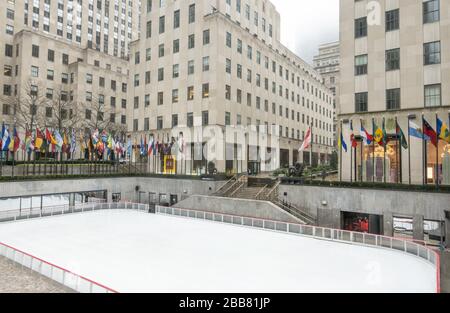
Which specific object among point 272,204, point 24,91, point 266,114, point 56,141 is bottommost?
point 272,204

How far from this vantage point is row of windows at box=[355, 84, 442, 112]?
93.9 feet

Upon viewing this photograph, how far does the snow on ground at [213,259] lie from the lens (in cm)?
1480

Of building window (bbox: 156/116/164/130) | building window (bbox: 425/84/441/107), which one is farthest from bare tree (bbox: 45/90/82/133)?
building window (bbox: 425/84/441/107)

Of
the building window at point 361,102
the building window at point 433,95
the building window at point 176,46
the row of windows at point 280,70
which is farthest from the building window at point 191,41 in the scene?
the building window at point 433,95

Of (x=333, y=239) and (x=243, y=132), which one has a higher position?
(x=243, y=132)

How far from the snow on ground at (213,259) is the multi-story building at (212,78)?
19361 millimetres

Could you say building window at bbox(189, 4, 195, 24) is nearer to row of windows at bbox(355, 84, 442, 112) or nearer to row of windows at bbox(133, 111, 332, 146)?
row of windows at bbox(133, 111, 332, 146)

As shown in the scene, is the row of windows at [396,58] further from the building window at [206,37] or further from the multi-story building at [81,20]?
the multi-story building at [81,20]

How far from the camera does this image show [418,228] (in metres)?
24.0

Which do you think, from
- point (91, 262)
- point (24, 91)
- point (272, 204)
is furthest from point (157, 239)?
point (24, 91)

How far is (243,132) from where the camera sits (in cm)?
4694

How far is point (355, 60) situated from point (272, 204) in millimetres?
17993
